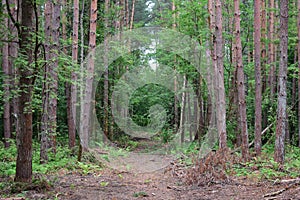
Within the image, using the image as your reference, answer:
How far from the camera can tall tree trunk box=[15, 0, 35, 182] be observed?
5.95 meters

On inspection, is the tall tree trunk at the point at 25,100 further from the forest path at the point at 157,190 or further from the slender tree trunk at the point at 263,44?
the slender tree trunk at the point at 263,44

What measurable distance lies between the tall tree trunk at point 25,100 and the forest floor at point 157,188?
1.75 feet

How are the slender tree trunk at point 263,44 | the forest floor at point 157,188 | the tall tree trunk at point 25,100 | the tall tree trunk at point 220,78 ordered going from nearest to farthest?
the tall tree trunk at point 25,100
the forest floor at point 157,188
the tall tree trunk at point 220,78
the slender tree trunk at point 263,44

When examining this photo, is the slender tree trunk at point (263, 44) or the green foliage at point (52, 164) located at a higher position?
the slender tree trunk at point (263, 44)

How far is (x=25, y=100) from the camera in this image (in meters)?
5.97

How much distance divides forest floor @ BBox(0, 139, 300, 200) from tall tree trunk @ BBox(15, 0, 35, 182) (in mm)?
533

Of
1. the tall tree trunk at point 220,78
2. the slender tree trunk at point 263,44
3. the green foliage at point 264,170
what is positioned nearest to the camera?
the green foliage at point 264,170

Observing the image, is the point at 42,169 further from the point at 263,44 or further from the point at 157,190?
the point at 263,44

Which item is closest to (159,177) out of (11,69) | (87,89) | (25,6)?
(87,89)

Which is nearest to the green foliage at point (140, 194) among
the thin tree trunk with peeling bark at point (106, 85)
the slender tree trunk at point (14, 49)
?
the slender tree trunk at point (14, 49)

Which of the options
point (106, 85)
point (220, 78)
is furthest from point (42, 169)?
point (106, 85)

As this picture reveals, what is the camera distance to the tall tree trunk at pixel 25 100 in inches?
234

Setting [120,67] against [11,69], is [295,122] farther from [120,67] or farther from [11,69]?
[11,69]

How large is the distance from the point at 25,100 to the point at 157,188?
12.9ft
